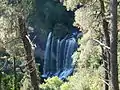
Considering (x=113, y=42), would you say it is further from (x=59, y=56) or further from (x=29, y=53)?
(x=59, y=56)

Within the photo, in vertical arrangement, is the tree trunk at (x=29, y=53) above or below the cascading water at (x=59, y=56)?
above

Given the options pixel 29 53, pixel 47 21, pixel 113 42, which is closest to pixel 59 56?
pixel 47 21

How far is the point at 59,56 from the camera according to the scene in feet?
210

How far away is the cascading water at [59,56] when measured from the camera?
201 feet

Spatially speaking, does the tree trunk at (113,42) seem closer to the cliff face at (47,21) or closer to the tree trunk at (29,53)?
the tree trunk at (29,53)

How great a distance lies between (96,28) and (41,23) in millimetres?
58126

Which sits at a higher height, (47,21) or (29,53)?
(29,53)

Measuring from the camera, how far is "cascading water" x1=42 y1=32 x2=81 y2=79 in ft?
201

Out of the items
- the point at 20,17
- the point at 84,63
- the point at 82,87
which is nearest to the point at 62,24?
the point at 82,87

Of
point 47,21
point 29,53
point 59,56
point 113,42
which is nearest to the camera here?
point 113,42

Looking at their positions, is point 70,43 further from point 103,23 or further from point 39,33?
point 103,23

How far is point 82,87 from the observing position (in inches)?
848

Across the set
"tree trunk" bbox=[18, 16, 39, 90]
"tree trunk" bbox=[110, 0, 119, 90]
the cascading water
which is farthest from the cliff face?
"tree trunk" bbox=[110, 0, 119, 90]

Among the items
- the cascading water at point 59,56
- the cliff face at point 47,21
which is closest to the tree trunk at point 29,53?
the cascading water at point 59,56
